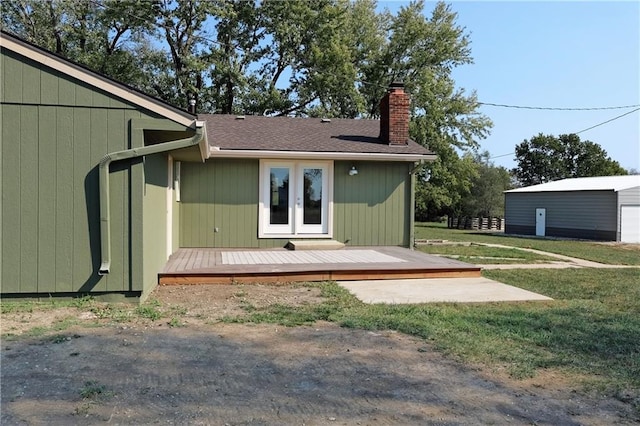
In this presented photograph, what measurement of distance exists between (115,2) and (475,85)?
19.2 m

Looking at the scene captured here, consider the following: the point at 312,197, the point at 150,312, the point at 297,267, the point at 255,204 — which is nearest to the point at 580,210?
the point at 312,197

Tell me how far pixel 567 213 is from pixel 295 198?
18768 millimetres

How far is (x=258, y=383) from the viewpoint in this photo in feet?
11.1

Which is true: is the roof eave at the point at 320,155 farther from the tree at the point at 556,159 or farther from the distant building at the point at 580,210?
the tree at the point at 556,159

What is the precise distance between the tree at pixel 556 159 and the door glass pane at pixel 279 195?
49.3 meters

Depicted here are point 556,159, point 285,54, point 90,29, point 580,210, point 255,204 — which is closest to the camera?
point 255,204

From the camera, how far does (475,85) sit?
2734cm

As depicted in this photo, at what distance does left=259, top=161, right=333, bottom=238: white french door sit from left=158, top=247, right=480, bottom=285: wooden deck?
54.5 inches

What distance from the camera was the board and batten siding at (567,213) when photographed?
22.0m

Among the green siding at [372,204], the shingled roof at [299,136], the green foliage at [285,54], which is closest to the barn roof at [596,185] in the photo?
the green foliage at [285,54]

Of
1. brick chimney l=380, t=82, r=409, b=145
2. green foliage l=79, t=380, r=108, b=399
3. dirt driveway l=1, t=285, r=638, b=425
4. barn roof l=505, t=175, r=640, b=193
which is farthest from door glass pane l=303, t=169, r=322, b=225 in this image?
barn roof l=505, t=175, r=640, b=193

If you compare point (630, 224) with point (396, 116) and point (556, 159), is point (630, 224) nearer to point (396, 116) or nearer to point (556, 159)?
point (396, 116)

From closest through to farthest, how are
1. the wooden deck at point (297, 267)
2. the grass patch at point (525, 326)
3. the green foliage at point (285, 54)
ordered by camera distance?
the grass patch at point (525, 326), the wooden deck at point (297, 267), the green foliage at point (285, 54)

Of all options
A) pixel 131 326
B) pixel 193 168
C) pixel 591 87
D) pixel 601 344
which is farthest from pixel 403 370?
pixel 591 87
